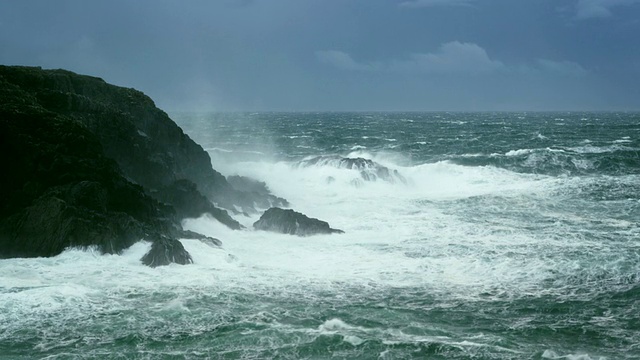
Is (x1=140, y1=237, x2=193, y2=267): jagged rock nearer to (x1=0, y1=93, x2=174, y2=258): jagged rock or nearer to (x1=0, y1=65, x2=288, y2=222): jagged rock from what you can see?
(x1=0, y1=93, x2=174, y2=258): jagged rock

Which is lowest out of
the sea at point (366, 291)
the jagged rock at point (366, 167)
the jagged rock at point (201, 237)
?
the sea at point (366, 291)

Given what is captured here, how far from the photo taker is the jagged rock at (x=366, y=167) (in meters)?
49.3

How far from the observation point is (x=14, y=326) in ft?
55.7

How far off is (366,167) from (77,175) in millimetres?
29434

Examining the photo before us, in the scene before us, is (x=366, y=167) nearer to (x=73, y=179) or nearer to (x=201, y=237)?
(x=201, y=237)

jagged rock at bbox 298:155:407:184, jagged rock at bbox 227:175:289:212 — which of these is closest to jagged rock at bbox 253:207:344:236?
jagged rock at bbox 227:175:289:212

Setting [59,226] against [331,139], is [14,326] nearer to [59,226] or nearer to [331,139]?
[59,226]

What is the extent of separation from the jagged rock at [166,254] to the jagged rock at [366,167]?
25853 millimetres

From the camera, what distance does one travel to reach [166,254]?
2334 cm

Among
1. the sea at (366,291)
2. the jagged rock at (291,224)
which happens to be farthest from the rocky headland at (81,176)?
the jagged rock at (291,224)

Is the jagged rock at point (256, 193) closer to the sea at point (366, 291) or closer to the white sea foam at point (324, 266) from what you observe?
the sea at point (366, 291)

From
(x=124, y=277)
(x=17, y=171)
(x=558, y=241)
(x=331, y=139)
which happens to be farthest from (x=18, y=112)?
(x=331, y=139)

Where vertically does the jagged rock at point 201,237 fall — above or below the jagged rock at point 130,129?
below

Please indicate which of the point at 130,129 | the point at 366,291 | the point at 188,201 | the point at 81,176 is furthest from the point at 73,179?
the point at 366,291
